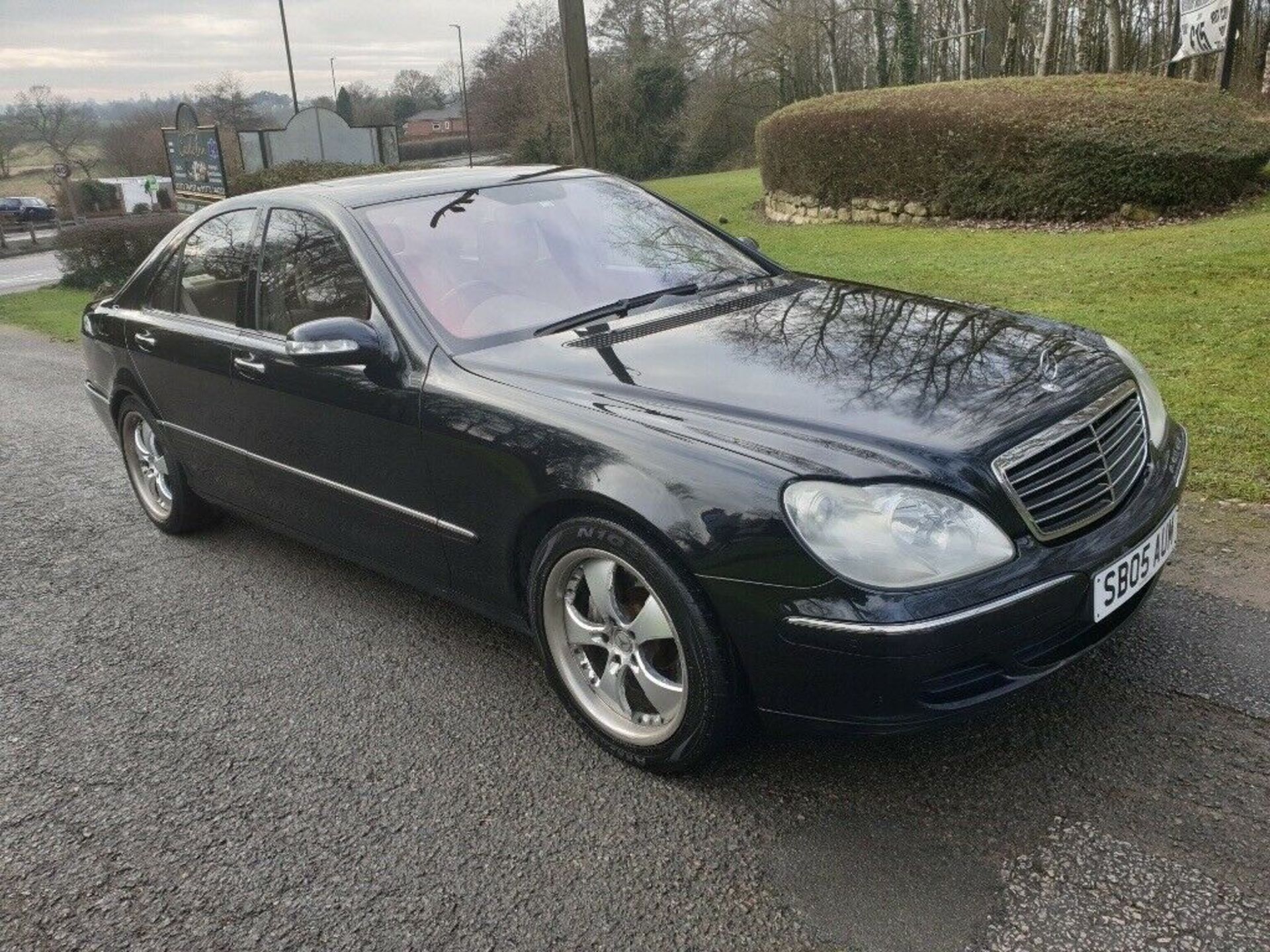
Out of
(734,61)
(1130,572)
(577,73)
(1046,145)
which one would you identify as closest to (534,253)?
(1130,572)

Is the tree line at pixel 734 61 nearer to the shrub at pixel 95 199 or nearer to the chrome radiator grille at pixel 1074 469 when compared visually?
the shrub at pixel 95 199

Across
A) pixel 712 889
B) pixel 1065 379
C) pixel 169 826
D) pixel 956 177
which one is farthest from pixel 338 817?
pixel 956 177

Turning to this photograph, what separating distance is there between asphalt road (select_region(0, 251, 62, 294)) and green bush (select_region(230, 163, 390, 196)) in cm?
420

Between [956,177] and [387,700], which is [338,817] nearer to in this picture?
[387,700]

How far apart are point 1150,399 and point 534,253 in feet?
6.65

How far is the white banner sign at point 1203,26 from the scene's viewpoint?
44.9 feet

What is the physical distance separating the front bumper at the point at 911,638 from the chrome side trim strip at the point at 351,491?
1.02m

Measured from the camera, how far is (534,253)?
3.67 meters

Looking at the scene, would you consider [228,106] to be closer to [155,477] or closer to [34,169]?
[34,169]

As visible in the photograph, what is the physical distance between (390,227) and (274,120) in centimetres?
7262

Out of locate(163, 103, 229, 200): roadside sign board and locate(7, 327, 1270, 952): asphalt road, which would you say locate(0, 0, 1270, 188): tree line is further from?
Answer: locate(7, 327, 1270, 952): asphalt road

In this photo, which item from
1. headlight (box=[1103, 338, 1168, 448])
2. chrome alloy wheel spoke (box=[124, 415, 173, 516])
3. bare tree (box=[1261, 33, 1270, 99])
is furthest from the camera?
bare tree (box=[1261, 33, 1270, 99])

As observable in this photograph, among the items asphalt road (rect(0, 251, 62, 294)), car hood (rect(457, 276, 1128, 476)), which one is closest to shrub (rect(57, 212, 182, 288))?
asphalt road (rect(0, 251, 62, 294))

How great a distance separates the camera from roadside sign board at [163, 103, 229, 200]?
17.2 m
